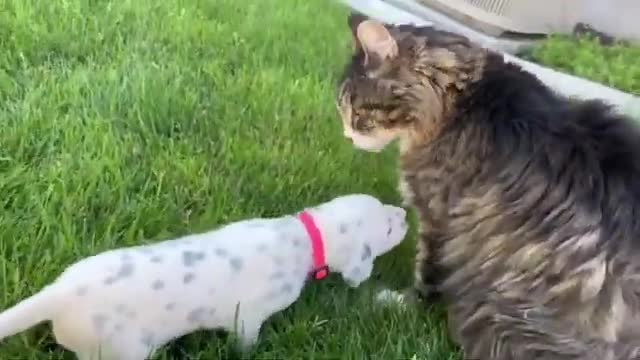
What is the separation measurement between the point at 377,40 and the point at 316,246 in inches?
16.2

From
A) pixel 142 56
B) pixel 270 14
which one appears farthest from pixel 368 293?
pixel 270 14

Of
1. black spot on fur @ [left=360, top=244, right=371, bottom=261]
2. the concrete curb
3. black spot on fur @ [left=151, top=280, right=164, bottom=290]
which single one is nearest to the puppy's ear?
black spot on fur @ [left=360, top=244, right=371, bottom=261]

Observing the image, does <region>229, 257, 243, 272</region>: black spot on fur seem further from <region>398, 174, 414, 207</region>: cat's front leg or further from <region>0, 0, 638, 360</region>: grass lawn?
<region>398, 174, 414, 207</region>: cat's front leg

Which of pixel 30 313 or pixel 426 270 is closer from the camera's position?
pixel 30 313

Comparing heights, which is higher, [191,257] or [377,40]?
[377,40]

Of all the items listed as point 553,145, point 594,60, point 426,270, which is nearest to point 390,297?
point 426,270

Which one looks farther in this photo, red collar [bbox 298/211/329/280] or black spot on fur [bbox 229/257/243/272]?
red collar [bbox 298/211/329/280]

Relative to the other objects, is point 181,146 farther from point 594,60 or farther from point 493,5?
point 493,5

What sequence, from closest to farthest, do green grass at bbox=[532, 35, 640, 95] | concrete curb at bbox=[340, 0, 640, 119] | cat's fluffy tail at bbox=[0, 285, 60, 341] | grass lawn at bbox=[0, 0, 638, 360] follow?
cat's fluffy tail at bbox=[0, 285, 60, 341]
grass lawn at bbox=[0, 0, 638, 360]
concrete curb at bbox=[340, 0, 640, 119]
green grass at bbox=[532, 35, 640, 95]

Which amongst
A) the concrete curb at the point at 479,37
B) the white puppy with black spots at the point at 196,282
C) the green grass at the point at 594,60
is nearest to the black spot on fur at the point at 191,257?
the white puppy with black spots at the point at 196,282

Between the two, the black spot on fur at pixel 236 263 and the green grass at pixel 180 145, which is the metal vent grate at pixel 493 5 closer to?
the green grass at pixel 180 145

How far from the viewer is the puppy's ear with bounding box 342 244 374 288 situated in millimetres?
1898

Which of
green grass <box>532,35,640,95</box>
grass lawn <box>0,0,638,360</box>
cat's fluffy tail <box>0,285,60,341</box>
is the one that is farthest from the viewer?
green grass <box>532,35,640,95</box>

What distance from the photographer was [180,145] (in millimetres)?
2352
